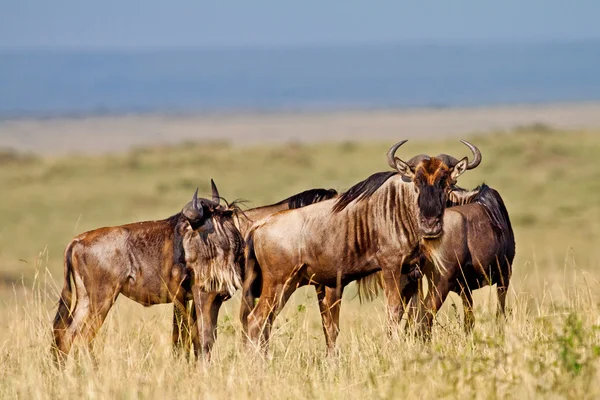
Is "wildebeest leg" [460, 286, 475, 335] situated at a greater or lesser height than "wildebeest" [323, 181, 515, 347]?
lesser

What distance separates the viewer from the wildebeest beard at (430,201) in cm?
764

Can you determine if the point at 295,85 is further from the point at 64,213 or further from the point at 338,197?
the point at 338,197

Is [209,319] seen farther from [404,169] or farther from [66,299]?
[404,169]

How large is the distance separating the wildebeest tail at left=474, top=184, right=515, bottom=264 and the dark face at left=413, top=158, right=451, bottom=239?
0.90m

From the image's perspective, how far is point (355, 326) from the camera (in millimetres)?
8258

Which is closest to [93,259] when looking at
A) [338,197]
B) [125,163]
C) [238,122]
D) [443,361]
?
[338,197]

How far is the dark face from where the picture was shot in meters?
7.65

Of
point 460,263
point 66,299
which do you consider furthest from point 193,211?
point 460,263

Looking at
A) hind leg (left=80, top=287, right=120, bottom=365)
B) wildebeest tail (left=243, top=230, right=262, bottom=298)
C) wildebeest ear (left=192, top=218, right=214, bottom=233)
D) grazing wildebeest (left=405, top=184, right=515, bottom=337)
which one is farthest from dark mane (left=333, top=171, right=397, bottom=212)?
hind leg (left=80, top=287, right=120, bottom=365)

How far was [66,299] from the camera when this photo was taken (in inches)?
310

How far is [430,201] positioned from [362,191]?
2.11ft

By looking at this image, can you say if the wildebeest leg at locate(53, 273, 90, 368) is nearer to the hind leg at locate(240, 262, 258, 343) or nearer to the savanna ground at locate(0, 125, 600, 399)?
the savanna ground at locate(0, 125, 600, 399)

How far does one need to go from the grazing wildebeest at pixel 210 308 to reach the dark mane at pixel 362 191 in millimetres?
555

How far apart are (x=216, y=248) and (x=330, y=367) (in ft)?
4.56
